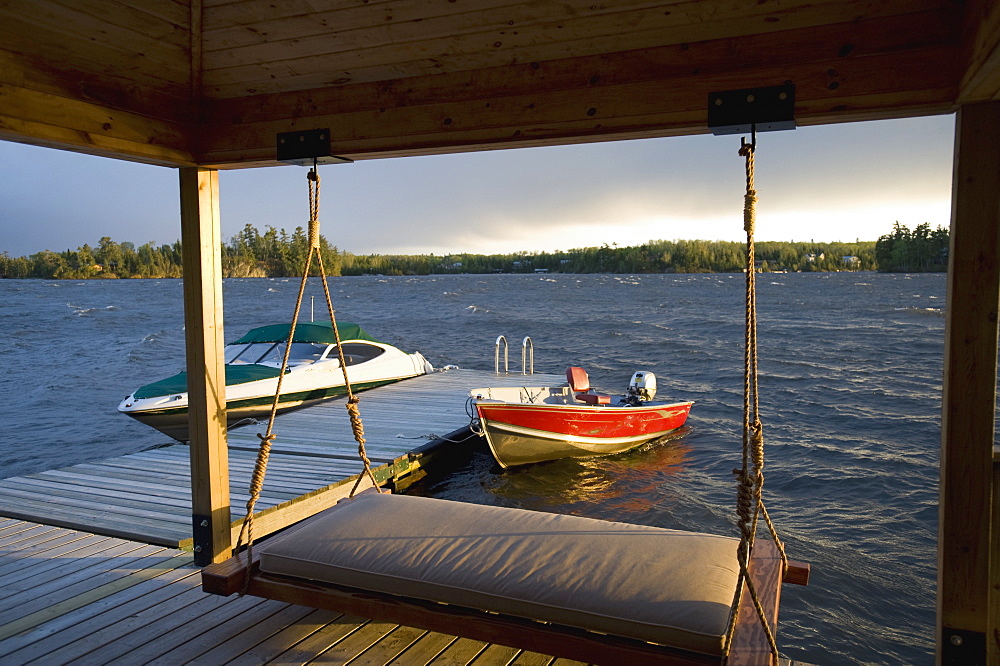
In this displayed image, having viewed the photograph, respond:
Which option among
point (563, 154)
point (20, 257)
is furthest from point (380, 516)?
point (20, 257)

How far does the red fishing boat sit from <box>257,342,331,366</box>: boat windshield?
110 inches

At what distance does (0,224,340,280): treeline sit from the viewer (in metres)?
73.4

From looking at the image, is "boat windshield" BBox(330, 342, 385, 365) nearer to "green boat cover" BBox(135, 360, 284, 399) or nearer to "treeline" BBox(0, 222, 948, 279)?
"green boat cover" BBox(135, 360, 284, 399)

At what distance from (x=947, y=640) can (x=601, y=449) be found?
6951 millimetres

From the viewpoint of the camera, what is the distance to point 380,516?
2848mm

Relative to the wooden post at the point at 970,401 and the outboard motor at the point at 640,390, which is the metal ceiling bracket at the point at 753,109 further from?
the outboard motor at the point at 640,390

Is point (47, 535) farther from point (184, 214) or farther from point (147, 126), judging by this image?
point (147, 126)

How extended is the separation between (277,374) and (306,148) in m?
6.29

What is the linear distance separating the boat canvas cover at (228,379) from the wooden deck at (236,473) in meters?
0.69

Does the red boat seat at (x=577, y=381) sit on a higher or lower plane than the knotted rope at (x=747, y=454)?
lower

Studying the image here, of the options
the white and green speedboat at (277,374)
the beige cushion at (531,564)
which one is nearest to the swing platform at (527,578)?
the beige cushion at (531,564)

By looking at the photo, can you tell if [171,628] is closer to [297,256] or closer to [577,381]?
[577,381]

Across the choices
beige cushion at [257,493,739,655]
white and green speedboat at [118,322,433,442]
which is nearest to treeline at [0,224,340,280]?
white and green speedboat at [118,322,433,442]

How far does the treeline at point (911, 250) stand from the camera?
7229cm
